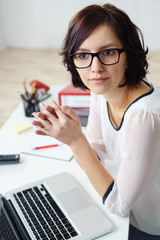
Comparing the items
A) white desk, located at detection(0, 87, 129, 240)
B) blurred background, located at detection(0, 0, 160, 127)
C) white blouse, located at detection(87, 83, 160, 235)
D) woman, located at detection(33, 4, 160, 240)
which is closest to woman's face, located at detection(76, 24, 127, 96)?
woman, located at detection(33, 4, 160, 240)

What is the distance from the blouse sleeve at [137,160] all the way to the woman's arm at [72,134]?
0.06m

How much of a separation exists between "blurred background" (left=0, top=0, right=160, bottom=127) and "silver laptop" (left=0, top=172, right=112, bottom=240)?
126 inches

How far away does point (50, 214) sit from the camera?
85 cm

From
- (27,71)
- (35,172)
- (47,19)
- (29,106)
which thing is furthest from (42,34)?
(35,172)

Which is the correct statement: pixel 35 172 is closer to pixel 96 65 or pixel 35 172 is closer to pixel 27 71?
pixel 96 65

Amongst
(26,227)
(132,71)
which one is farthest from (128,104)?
(26,227)

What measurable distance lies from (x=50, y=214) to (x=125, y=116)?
1.28 ft

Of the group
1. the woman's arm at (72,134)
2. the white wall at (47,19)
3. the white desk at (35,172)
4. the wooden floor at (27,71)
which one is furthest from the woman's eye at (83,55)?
the white wall at (47,19)

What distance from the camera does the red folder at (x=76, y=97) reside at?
1500 mm

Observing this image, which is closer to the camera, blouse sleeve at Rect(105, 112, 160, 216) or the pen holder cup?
blouse sleeve at Rect(105, 112, 160, 216)

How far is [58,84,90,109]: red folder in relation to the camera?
4.92ft

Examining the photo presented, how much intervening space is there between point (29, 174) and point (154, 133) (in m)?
0.51

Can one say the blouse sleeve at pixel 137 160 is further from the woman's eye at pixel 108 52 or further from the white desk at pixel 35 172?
the woman's eye at pixel 108 52

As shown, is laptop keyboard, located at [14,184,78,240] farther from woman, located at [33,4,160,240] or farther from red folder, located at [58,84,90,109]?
red folder, located at [58,84,90,109]
